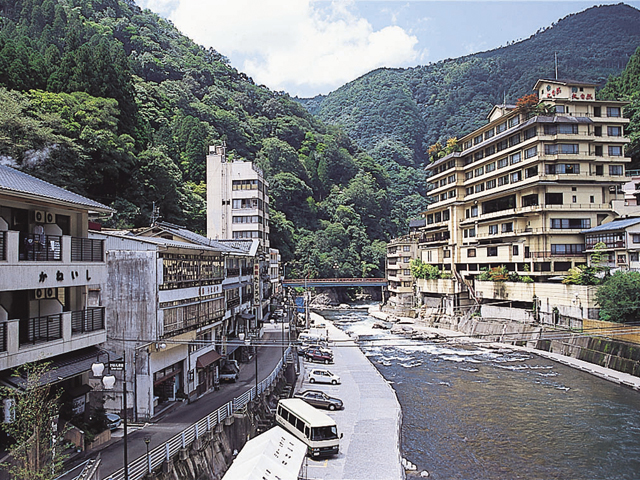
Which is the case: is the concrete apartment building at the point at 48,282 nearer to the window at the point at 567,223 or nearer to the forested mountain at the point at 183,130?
the forested mountain at the point at 183,130

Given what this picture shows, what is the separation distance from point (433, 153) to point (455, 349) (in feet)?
121

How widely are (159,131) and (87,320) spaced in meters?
72.2

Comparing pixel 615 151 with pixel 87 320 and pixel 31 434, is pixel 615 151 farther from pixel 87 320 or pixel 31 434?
pixel 31 434

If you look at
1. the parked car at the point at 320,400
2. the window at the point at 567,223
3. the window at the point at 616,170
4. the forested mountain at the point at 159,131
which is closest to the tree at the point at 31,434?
the parked car at the point at 320,400

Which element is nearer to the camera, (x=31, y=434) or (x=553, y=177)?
(x=31, y=434)

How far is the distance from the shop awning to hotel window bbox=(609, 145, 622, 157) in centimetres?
4832

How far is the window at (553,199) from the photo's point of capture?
55.3m

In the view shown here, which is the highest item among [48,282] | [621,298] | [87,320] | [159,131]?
[159,131]

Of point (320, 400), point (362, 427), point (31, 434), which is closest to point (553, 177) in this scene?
point (320, 400)

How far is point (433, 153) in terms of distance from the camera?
7981cm

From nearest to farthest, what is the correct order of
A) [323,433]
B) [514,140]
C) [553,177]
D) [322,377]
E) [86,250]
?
1. [86,250]
2. [323,433]
3. [322,377]
4. [553,177]
5. [514,140]

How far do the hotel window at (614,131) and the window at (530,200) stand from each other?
412 inches

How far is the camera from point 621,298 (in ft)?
134

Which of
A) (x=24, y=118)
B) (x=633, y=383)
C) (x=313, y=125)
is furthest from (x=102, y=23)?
(x=633, y=383)
